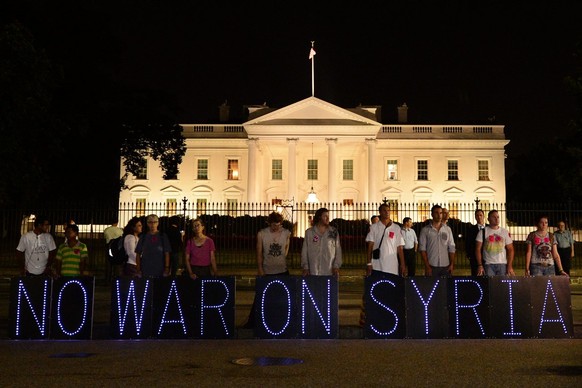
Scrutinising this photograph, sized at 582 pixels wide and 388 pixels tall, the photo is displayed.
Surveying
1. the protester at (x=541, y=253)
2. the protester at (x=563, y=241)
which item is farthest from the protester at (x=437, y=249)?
the protester at (x=563, y=241)

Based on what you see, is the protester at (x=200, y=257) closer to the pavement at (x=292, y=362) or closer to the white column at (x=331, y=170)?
the pavement at (x=292, y=362)

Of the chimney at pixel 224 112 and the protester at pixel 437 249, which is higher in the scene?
the chimney at pixel 224 112

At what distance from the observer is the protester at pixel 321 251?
8.91m

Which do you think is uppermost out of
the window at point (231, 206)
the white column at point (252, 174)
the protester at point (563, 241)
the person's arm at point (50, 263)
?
the white column at point (252, 174)

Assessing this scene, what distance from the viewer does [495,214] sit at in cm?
970

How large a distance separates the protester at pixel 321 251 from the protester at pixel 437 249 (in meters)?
1.62

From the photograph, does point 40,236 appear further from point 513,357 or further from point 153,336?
point 513,357

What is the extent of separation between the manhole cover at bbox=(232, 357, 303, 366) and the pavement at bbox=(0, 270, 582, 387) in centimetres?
1

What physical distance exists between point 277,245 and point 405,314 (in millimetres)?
2047

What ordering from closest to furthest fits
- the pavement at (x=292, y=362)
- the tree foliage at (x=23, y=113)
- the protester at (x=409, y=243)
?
1. the pavement at (x=292, y=362)
2. the protester at (x=409, y=243)
3. the tree foliage at (x=23, y=113)

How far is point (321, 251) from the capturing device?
8938mm

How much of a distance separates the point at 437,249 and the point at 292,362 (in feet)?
12.4

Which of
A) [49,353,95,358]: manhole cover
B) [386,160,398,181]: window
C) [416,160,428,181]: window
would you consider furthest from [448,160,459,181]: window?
[49,353,95,358]: manhole cover

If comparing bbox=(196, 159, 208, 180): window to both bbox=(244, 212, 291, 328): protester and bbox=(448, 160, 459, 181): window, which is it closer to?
bbox=(448, 160, 459, 181): window
